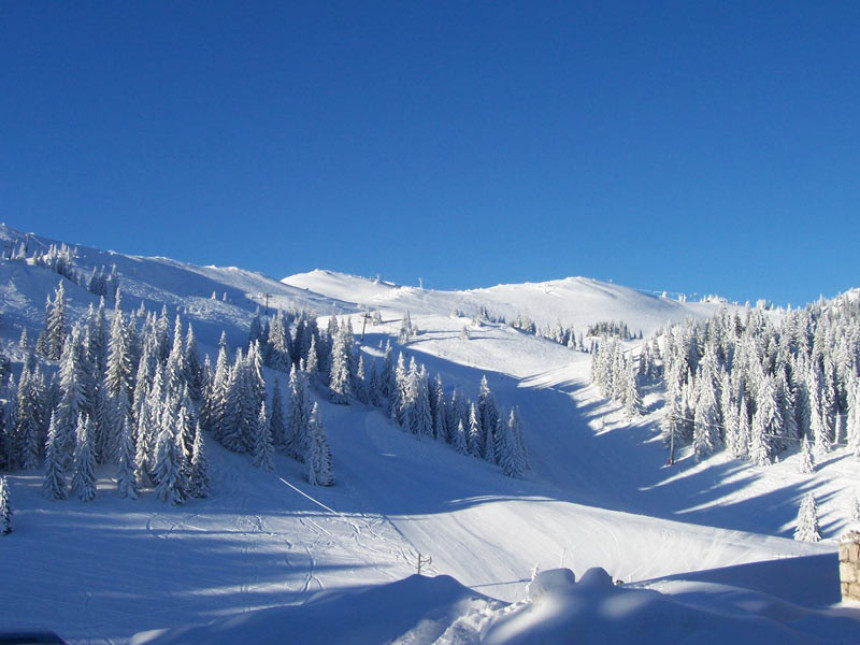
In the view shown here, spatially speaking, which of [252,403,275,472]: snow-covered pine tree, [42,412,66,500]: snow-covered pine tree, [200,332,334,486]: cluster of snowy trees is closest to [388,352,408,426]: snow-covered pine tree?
[200,332,334,486]: cluster of snowy trees

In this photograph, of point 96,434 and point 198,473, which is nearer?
point 198,473

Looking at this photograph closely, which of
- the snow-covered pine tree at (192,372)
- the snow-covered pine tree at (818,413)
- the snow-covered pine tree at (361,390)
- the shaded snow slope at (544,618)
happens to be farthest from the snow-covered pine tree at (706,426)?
the shaded snow slope at (544,618)

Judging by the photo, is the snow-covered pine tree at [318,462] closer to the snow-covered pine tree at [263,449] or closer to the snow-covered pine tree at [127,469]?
the snow-covered pine tree at [263,449]

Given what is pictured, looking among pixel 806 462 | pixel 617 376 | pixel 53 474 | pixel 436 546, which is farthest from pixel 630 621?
pixel 617 376

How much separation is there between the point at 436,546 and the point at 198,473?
15.9m

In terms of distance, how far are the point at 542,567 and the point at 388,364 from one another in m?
50.4

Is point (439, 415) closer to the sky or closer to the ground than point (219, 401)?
closer to the ground

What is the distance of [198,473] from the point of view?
3797 centimetres

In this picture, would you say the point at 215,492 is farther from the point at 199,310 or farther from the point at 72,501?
the point at 199,310

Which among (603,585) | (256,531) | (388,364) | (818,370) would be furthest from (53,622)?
(818,370)

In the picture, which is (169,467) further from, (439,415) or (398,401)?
(439,415)

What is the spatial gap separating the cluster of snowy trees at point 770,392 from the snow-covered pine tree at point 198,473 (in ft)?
185

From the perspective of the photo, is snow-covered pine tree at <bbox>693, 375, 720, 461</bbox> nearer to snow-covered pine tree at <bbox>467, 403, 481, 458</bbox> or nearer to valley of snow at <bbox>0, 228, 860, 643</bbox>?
valley of snow at <bbox>0, 228, 860, 643</bbox>

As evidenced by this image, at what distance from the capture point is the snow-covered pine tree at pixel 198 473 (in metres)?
37.5
